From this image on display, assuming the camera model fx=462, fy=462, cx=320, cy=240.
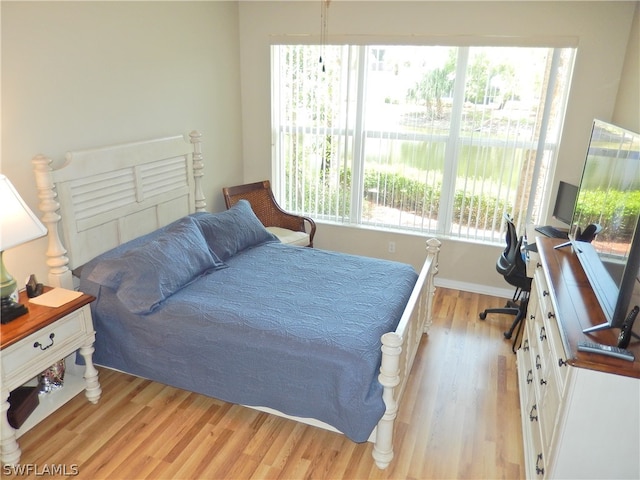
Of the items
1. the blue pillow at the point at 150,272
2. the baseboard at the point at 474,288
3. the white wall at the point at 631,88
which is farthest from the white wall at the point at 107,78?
the white wall at the point at 631,88

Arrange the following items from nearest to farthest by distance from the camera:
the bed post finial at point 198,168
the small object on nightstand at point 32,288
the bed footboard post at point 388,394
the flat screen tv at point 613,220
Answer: the flat screen tv at point 613,220 < the bed footboard post at point 388,394 < the small object on nightstand at point 32,288 < the bed post finial at point 198,168

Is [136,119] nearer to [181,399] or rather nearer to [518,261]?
[181,399]

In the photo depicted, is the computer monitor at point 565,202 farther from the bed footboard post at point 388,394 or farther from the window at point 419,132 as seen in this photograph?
the bed footboard post at point 388,394

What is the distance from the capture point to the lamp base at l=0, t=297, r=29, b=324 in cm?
221

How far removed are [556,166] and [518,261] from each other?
3.36 feet

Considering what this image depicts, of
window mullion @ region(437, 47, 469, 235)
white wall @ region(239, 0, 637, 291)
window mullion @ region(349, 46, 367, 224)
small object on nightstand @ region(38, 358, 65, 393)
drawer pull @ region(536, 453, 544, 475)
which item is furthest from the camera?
window mullion @ region(349, 46, 367, 224)

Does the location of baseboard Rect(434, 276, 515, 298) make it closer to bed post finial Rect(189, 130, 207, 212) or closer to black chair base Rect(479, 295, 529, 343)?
black chair base Rect(479, 295, 529, 343)

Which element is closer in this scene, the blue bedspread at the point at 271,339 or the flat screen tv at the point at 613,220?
the flat screen tv at the point at 613,220

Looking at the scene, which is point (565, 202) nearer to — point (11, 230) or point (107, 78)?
point (107, 78)

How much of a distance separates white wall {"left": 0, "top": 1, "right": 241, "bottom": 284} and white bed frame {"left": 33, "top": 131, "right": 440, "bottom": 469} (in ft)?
0.41

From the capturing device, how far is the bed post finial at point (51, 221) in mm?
2531

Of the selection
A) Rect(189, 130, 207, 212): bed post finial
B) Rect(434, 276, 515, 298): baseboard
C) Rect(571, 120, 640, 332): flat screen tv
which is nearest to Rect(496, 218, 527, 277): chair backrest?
Rect(571, 120, 640, 332): flat screen tv

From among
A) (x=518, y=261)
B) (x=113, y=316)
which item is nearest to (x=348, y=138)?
(x=518, y=261)

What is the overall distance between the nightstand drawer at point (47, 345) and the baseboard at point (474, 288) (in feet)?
10.2
